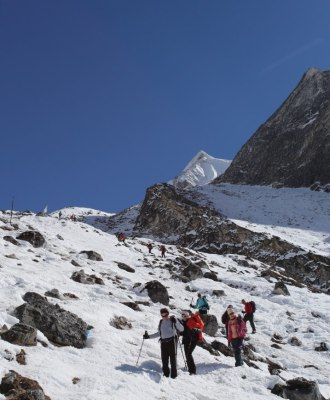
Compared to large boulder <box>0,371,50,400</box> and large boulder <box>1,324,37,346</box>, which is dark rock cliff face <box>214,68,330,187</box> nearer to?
large boulder <box>1,324,37,346</box>

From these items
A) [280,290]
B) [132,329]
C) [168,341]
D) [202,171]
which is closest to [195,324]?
[168,341]

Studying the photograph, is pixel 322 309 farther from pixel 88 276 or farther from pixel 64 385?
pixel 64 385

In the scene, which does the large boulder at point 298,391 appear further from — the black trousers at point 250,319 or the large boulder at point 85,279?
the large boulder at point 85,279

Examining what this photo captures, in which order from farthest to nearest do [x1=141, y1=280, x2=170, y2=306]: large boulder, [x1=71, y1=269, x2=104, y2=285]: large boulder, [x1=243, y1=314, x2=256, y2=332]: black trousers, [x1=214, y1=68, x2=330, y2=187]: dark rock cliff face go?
[x1=214, y1=68, x2=330, y2=187]: dark rock cliff face → [x1=141, y1=280, x2=170, y2=306]: large boulder → [x1=243, y1=314, x2=256, y2=332]: black trousers → [x1=71, y1=269, x2=104, y2=285]: large boulder

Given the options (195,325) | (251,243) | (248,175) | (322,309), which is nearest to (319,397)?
(195,325)

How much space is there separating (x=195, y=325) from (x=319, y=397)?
3.40m

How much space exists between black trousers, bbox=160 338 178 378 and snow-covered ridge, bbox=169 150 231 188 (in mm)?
129728

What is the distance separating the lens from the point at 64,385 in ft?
28.7

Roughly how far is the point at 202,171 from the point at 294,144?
75.0m

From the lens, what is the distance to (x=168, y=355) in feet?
35.6

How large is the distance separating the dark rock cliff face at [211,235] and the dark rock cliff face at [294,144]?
938 inches

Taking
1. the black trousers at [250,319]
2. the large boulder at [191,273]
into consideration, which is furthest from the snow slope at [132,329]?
the large boulder at [191,273]

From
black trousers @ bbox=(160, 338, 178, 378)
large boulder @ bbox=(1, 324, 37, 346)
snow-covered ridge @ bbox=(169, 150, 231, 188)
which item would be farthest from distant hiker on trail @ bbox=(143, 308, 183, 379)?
snow-covered ridge @ bbox=(169, 150, 231, 188)

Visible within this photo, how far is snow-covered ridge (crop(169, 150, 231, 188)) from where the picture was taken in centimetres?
15162
